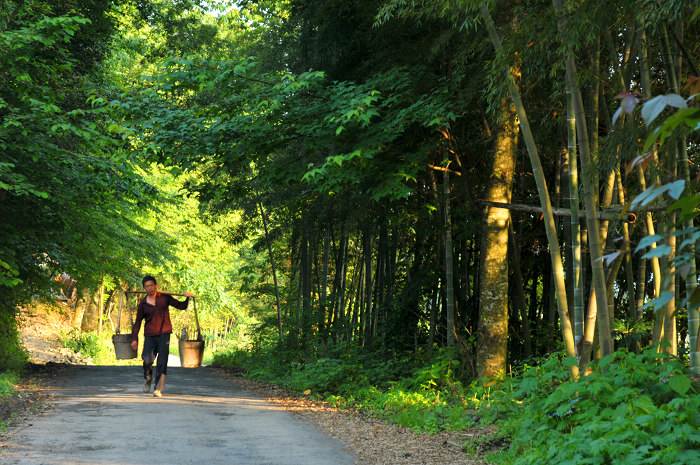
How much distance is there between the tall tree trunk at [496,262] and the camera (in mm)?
8930

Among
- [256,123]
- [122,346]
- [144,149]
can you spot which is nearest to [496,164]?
[256,123]

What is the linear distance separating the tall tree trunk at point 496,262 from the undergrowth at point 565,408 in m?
0.45

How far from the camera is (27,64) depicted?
10891mm

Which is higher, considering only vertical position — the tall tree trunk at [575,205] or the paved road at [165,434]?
the tall tree trunk at [575,205]

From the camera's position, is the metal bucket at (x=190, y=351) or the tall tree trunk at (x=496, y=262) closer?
the tall tree trunk at (x=496, y=262)

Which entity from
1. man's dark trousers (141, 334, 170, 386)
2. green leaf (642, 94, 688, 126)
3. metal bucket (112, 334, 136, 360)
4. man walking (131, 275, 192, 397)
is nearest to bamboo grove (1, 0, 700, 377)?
man walking (131, 275, 192, 397)

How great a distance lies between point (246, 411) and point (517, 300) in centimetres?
492

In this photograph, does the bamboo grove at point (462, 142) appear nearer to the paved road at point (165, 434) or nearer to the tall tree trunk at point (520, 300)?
the tall tree trunk at point (520, 300)

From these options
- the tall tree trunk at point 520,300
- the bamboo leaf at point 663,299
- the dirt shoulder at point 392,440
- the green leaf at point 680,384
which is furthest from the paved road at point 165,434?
the bamboo leaf at point 663,299

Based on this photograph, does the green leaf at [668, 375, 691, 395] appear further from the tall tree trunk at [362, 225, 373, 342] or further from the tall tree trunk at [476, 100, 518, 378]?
the tall tree trunk at [362, 225, 373, 342]

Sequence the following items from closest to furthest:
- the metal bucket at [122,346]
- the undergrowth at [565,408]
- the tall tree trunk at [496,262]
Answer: the undergrowth at [565,408] → the tall tree trunk at [496,262] → the metal bucket at [122,346]

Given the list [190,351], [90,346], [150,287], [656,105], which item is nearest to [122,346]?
[150,287]

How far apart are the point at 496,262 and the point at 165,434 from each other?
15.5 ft

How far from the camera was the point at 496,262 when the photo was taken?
8930 millimetres
